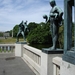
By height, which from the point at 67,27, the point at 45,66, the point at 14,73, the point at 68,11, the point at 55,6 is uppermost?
the point at 55,6

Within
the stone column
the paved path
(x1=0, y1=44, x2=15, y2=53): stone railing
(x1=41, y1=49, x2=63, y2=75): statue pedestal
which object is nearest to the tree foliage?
(x1=0, y1=44, x2=15, y2=53): stone railing

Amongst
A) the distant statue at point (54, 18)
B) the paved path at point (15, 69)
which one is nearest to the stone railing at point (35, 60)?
the paved path at point (15, 69)

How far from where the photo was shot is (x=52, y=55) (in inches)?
206

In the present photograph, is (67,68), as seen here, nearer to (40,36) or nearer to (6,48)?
(6,48)

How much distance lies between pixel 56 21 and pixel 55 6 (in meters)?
0.44

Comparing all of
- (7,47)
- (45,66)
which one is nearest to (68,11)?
(45,66)

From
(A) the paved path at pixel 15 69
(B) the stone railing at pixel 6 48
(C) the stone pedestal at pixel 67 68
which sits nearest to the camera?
(C) the stone pedestal at pixel 67 68

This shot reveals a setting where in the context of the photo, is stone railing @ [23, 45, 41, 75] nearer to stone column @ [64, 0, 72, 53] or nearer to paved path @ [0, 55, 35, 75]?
paved path @ [0, 55, 35, 75]

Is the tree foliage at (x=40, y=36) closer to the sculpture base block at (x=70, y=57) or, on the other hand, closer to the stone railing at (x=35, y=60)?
the stone railing at (x=35, y=60)

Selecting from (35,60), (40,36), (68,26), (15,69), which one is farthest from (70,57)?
(40,36)

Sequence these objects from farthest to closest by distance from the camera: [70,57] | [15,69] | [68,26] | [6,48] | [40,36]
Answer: [40,36] → [6,48] → [15,69] → [68,26] → [70,57]

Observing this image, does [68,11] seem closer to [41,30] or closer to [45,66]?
[45,66]

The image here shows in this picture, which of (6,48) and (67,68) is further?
(6,48)

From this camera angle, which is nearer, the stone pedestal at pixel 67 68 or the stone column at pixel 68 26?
the stone pedestal at pixel 67 68
